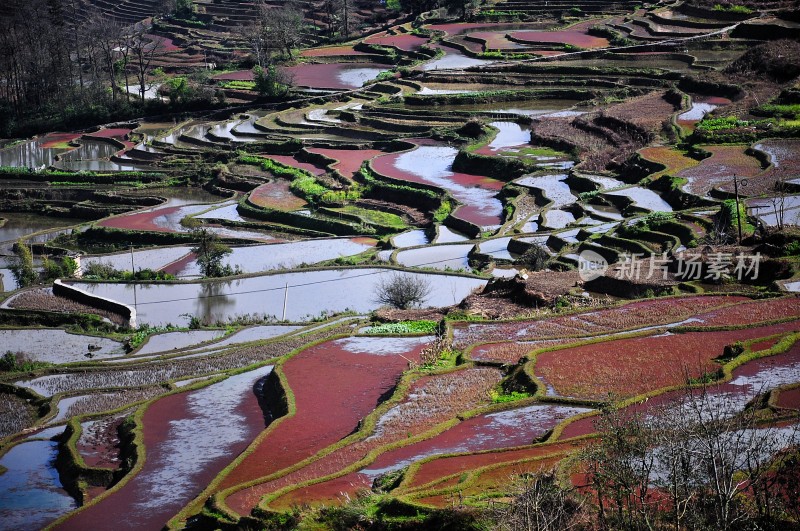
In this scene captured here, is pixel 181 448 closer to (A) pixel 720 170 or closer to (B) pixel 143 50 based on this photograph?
(A) pixel 720 170

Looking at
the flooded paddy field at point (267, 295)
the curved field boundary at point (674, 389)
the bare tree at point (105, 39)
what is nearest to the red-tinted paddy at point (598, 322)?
the curved field boundary at point (674, 389)

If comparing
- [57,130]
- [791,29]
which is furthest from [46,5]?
[791,29]

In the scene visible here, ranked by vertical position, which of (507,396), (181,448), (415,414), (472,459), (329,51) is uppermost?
(329,51)

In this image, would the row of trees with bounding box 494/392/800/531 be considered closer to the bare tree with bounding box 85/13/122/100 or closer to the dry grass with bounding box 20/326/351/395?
the dry grass with bounding box 20/326/351/395

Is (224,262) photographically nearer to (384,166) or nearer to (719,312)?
(384,166)

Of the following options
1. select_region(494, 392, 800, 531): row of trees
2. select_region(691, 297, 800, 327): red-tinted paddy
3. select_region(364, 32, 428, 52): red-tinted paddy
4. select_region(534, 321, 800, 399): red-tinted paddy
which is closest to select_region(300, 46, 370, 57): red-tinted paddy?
select_region(364, 32, 428, 52): red-tinted paddy

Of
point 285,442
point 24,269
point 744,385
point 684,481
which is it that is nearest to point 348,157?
point 24,269
